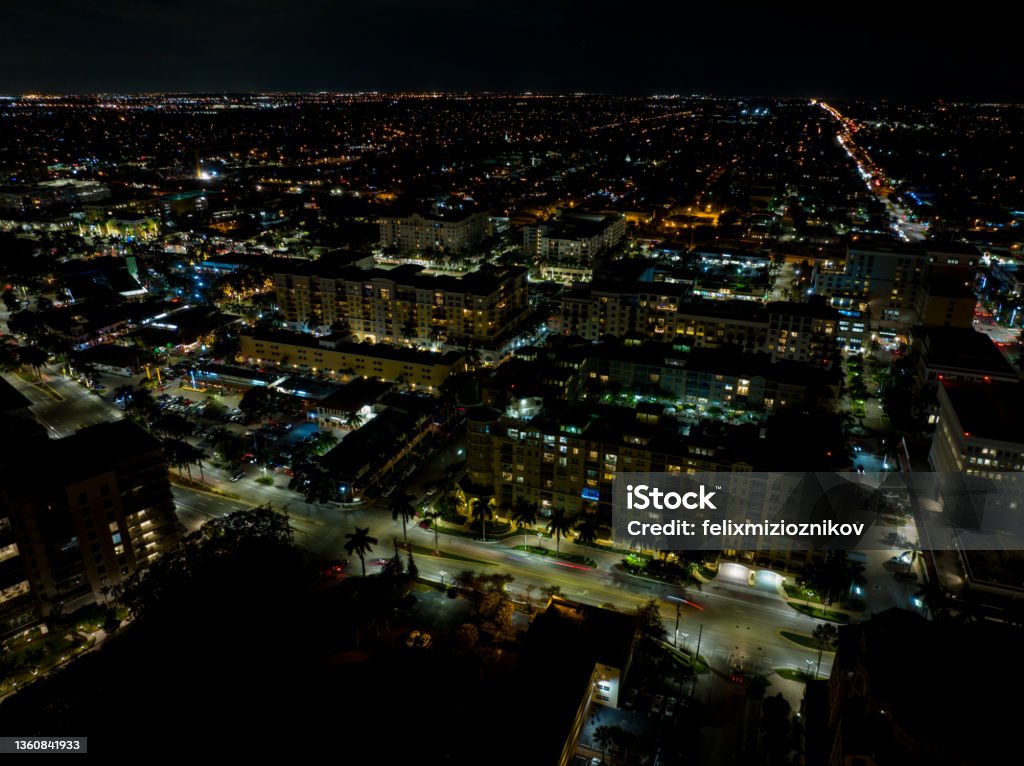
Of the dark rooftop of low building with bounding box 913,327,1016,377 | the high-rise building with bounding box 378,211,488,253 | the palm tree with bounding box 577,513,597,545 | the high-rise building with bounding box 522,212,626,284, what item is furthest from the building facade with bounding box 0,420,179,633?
the high-rise building with bounding box 378,211,488,253

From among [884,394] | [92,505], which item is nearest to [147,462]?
[92,505]

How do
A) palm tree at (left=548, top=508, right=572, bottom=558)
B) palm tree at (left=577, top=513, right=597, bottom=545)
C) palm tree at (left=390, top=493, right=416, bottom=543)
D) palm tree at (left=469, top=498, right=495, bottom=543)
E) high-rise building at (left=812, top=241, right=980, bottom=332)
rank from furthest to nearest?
high-rise building at (left=812, top=241, right=980, bottom=332)
palm tree at (left=469, top=498, right=495, bottom=543)
palm tree at (left=390, top=493, right=416, bottom=543)
palm tree at (left=548, top=508, right=572, bottom=558)
palm tree at (left=577, top=513, right=597, bottom=545)

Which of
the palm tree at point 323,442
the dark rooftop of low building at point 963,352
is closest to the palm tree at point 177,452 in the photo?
the palm tree at point 323,442

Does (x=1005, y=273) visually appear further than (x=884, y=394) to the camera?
Yes

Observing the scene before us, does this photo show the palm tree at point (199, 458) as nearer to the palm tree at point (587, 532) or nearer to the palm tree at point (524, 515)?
the palm tree at point (524, 515)

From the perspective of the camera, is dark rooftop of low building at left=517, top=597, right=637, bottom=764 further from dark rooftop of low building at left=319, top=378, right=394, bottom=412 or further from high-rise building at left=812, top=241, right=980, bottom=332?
high-rise building at left=812, top=241, right=980, bottom=332

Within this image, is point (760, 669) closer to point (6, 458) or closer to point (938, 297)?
point (6, 458)

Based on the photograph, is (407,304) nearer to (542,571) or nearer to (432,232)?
(432,232)
